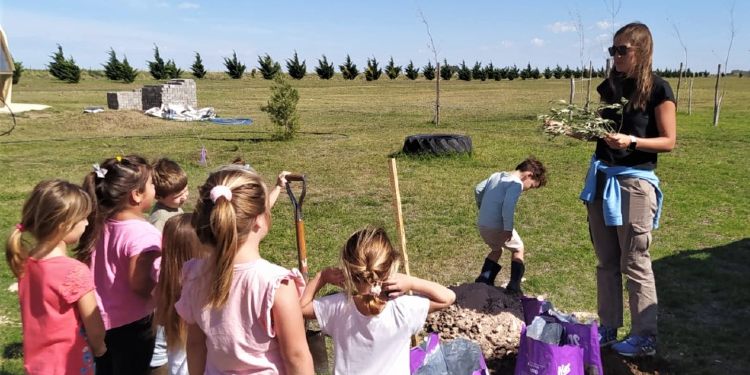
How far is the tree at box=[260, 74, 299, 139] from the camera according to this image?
1452 cm

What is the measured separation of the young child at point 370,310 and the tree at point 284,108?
41.2 ft

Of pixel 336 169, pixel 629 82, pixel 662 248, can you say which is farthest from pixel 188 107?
pixel 629 82

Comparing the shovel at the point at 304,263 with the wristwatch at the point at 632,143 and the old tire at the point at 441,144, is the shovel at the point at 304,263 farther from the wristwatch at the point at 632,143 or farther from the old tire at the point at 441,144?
the old tire at the point at 441,144

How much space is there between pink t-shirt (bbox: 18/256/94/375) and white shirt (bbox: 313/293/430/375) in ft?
3.02

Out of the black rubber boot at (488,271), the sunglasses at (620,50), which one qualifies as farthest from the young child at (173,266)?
the black rubber boot at (488,271)

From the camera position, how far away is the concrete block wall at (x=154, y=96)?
2180cm

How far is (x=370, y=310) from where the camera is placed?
223 centimetres

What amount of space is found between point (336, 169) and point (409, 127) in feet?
24.7

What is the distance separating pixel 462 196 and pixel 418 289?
6020mm

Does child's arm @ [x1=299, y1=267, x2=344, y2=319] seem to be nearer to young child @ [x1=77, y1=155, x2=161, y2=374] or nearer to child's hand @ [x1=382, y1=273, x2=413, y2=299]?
child's hand @ [x1=382, y1=273, x2=413, y2=299]

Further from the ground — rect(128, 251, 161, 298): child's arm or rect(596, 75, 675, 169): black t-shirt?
rect(596, 75, 675, 169): black t-shirt

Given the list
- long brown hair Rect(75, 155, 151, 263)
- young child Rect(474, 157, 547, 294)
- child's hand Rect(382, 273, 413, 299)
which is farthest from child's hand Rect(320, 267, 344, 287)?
young child Rect(474, 157, 547, 294)

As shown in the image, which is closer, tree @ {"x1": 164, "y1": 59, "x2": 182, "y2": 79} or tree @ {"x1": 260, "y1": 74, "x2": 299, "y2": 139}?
tree @ {"x1": 260, "y1": 74, "x2": 299, "y2": 139}

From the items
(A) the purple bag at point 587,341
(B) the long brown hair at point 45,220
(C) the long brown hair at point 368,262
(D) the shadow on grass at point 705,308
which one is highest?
(B) the long brown hair at point 45,220
